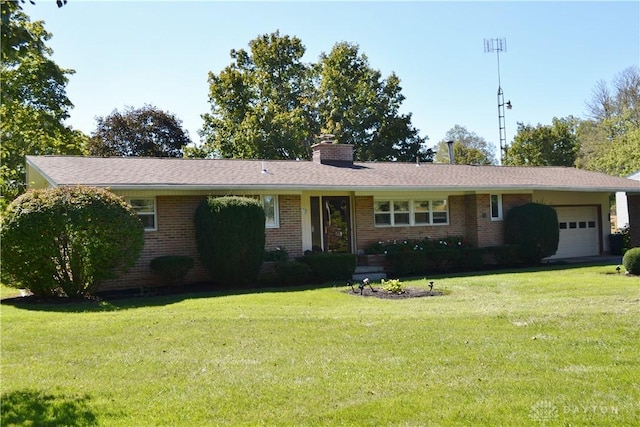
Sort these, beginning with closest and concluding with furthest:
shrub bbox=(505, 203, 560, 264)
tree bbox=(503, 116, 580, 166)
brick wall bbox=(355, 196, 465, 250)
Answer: brick wall bbox=(355, 196, 465, 250), shrub bbox=(505, 203, 560, 264), tree bbox=(503, 116, 580, 166)

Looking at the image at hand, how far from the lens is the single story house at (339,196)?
51.2ft

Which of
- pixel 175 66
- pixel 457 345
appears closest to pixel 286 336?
pixel 457 345

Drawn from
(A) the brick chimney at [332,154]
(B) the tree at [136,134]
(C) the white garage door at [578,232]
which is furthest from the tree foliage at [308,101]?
(C) the white garage door at [578,232]

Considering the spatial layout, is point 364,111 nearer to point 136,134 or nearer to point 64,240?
point 136,134

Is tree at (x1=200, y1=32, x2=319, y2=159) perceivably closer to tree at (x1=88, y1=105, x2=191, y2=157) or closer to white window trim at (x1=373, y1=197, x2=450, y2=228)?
tree at (x1=88, y1=105, x2=191, y2=157)

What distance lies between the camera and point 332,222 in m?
18.8

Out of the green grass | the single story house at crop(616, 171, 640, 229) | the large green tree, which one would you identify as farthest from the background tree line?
the green grass

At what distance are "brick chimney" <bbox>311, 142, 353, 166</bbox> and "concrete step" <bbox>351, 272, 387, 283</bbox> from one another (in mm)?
5877

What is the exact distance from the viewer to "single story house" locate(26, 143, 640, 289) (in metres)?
15.6

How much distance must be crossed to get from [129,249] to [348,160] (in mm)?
11084

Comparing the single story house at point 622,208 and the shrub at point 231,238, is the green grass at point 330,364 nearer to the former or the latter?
the shrub at point 231,238

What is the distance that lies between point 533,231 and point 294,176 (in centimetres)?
846

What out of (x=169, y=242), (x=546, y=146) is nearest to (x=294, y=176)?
(x=169, y=242)

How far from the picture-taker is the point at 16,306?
12039 millimetres
